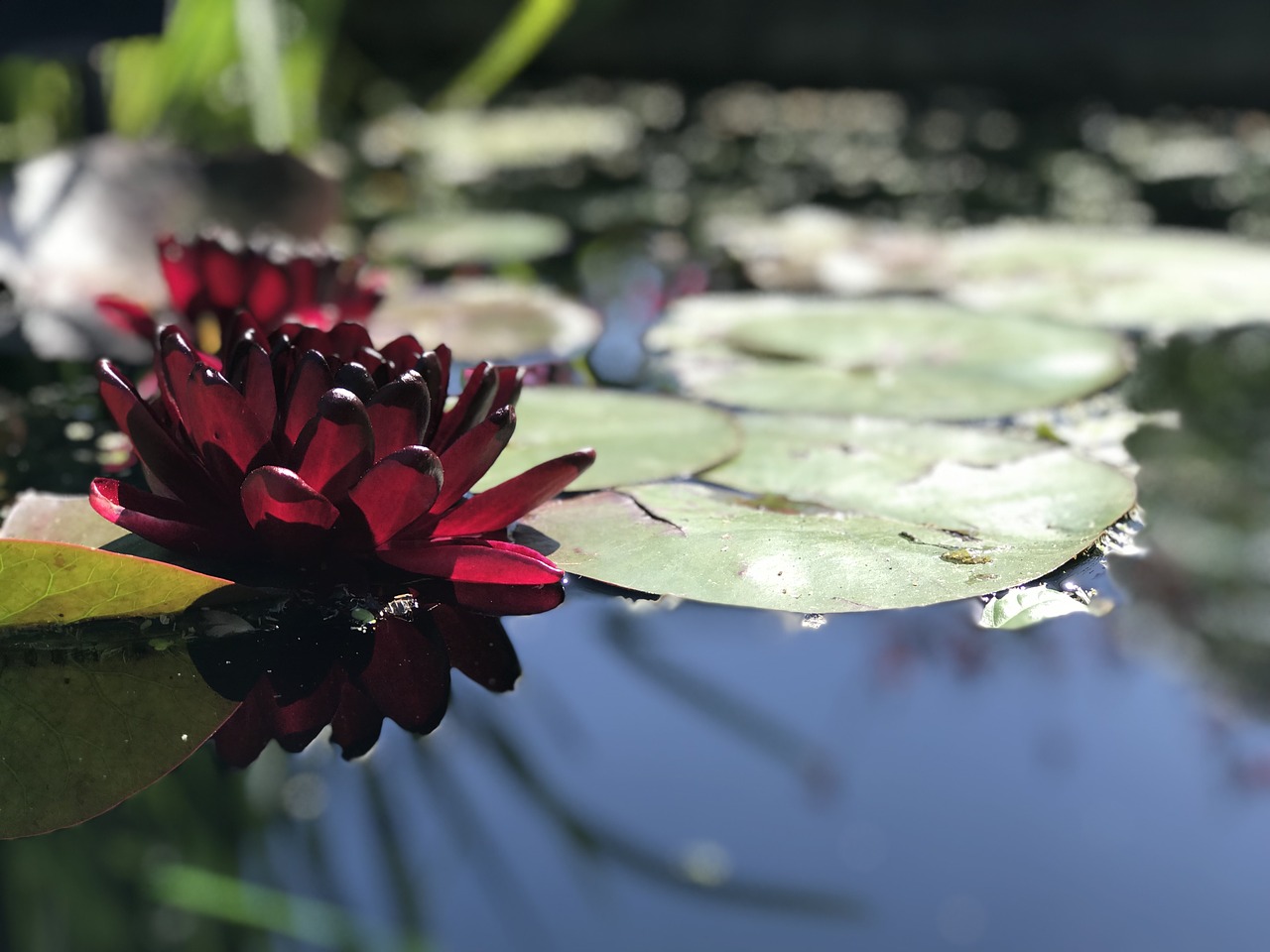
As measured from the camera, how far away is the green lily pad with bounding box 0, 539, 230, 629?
94 centimetres

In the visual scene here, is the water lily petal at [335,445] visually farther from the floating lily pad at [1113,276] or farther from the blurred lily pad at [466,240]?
the blurred lily pad at [466,240]

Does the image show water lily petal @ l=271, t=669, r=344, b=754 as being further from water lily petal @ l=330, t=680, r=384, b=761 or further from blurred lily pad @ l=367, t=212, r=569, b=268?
blurred lily pad @ l=367, t=212, r=569, b=268

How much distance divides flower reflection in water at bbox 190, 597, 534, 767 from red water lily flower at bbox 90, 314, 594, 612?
0.05 metres

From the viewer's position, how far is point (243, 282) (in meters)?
1.61

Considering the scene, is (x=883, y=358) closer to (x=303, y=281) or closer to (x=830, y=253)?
(x=303, y=281)

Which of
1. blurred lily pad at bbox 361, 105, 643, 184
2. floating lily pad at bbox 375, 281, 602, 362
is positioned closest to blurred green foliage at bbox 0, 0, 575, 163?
blurred lily pad at bbox 361, 105, 643, 184

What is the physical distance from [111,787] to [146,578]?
7.0 inches

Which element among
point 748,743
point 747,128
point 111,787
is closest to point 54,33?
point 111,787

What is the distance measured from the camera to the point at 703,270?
8.95 feet

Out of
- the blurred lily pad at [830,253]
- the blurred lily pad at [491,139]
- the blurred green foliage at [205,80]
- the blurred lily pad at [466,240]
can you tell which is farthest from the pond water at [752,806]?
the blurred lily pad at [491,139]

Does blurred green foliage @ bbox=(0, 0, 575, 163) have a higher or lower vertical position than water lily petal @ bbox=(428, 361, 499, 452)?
higher

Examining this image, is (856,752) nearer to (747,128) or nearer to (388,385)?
(388,385)

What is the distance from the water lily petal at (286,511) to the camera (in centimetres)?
95

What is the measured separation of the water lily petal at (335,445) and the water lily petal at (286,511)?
0.02m
